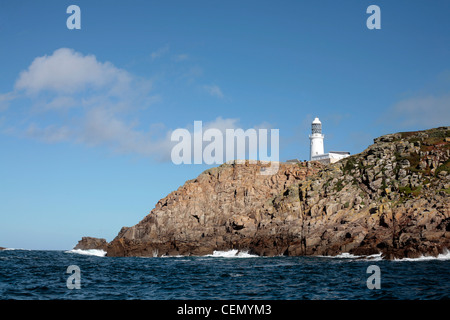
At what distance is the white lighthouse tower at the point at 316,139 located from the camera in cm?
13175

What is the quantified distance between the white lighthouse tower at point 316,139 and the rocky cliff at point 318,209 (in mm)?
15868

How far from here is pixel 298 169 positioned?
113 meters

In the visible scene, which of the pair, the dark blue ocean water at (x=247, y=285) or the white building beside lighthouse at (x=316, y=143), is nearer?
the dark blue ocean water at (x=247, y=285)

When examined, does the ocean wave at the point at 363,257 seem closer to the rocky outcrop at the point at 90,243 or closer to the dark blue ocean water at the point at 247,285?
the dark blue ocean water at the point at 247,285

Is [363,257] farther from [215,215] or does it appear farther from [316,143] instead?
[316,143]

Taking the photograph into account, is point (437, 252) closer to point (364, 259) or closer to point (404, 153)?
point (364, 259)

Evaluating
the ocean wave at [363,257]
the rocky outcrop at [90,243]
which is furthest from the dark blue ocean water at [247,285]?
the rocky outcrop at [90,243]

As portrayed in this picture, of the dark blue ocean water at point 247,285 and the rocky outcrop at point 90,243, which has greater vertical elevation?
the dark blue ocean water at point 247,285

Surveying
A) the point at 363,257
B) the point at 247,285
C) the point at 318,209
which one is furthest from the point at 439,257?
the point at 247,285

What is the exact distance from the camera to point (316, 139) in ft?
435

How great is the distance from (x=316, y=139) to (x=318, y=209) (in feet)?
156

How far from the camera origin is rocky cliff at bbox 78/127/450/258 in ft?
236
